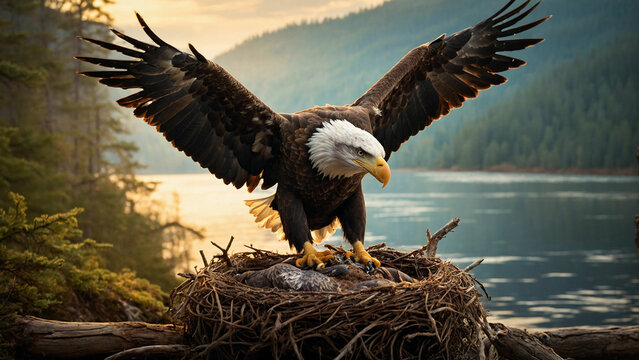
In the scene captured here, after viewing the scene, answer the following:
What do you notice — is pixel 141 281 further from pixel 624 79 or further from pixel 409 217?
pixel 624 79

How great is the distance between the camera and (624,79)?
2778 inches

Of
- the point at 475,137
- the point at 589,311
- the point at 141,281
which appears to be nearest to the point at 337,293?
the point at 141,281

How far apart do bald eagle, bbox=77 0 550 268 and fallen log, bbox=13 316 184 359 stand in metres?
1.00

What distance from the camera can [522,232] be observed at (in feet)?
145

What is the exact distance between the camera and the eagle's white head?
11.3ft

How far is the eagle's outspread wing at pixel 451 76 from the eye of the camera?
490 cm

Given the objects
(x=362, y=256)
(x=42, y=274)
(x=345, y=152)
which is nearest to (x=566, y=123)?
(x=362, y=256)

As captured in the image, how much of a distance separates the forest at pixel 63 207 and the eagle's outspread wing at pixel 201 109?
1.34 m

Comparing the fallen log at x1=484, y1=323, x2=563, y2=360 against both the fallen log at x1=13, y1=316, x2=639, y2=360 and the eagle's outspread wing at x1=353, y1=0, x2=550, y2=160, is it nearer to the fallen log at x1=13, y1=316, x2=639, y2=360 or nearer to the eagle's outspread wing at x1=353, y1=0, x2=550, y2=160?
Answer: the fallen log at x1=13, y1=316, x2=639, y2=360

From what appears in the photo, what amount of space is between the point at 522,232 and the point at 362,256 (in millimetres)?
43515

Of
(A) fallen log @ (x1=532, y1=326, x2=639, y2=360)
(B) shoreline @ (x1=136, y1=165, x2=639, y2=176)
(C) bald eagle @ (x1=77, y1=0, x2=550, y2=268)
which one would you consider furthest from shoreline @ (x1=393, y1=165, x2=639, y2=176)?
(C) bald eagle @ (x1=77, y1=0, x2=550, y2=268)

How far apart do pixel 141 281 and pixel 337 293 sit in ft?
25.0

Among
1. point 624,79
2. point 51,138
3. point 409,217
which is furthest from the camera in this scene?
point 624,79

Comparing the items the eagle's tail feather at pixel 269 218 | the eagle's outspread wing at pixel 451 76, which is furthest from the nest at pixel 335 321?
the eagle's outspread wing at pixel 451 76
